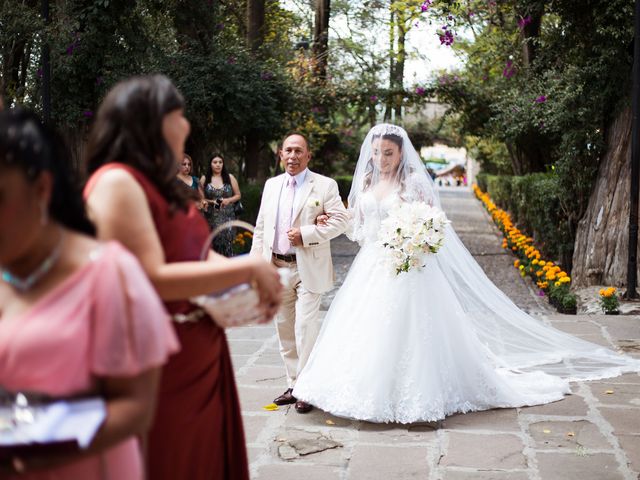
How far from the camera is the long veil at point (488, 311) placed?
6.09m

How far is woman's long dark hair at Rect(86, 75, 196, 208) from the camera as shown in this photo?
2211 mm

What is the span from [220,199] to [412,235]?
726cm

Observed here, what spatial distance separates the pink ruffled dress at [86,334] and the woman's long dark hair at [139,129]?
623mm

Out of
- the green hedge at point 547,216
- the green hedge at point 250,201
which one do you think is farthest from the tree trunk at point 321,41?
the green hedge at point 547,216

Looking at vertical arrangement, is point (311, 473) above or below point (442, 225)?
below

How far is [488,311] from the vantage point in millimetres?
6785

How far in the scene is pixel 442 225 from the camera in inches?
225

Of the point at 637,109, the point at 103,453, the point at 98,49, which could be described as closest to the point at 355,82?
the point at 98,49

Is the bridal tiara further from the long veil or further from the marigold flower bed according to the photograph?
the marigold flower bed

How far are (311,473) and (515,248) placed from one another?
11899 millimetres

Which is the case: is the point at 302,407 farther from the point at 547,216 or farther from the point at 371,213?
the point at 547,216

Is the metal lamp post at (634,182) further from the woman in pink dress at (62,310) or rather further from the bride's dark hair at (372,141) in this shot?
the woman in pink dress at (62,310)

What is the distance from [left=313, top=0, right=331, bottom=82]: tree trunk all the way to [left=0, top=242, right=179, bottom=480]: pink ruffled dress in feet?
61.5

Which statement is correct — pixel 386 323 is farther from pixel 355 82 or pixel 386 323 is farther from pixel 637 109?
pixel 355 82
